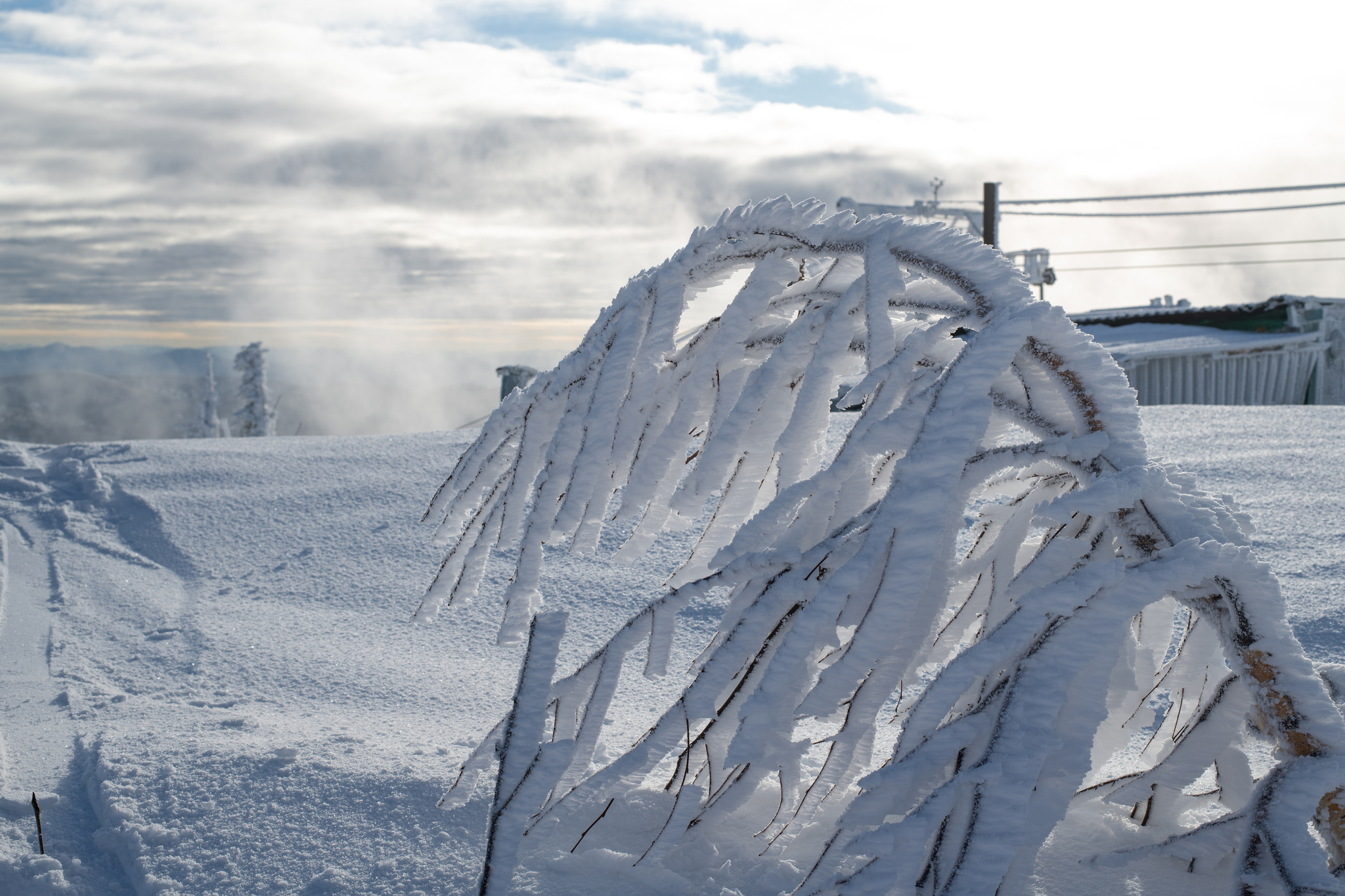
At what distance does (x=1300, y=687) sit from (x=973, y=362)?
689mm

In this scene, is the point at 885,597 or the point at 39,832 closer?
the point at 885,597

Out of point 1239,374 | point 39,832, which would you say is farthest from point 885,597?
point 1239,374

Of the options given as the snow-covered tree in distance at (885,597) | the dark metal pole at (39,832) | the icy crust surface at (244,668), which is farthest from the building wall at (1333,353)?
the dark metal pole at (39,832)

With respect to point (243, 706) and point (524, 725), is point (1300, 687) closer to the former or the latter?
point (524, 725)

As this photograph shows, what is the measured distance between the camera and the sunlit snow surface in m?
1.77

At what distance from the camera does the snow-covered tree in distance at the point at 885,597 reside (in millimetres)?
1154

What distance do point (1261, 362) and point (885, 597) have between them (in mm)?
14587

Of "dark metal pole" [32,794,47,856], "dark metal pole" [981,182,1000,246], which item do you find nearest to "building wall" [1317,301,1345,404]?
"dark metal pole" [981,182,1000,246]

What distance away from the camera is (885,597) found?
1.18 meters

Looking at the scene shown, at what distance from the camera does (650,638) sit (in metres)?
1.51

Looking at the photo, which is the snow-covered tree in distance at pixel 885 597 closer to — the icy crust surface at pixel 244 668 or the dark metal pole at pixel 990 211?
the icy crust surface at pixel 244 668

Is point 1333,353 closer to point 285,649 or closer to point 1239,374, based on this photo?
point 1239,374

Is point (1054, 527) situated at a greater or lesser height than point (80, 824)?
greater

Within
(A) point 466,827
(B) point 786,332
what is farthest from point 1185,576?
(A) point 466,827
